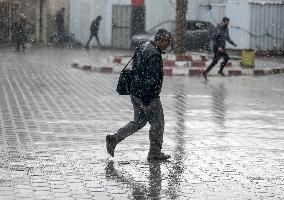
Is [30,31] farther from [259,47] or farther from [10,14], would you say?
[259,47]

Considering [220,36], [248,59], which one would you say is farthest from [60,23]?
[220,36]

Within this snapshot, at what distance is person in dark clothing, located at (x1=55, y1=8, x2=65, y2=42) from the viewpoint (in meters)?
42.5

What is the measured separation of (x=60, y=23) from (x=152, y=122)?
32661mm

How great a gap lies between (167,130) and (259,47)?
83.7 feet

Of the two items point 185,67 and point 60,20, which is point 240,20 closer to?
point 60,20

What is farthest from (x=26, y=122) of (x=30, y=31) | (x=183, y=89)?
(x=30, y=31)

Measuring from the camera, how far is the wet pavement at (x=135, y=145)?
8.73 meters

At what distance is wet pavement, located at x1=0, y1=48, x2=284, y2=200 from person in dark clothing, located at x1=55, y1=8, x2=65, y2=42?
71.5 ft

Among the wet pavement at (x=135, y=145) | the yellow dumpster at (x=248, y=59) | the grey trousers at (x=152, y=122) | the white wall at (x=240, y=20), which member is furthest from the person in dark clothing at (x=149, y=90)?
the white wall at (x=240, y=20)

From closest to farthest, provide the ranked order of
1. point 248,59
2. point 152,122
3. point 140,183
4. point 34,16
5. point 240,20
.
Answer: point 140,183
point 152,122
point 248,59
point 240,20
point 34,16

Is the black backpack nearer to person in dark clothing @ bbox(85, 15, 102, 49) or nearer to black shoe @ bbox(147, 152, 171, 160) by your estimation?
black shoe @ bbox(147, 152, 171, 160)

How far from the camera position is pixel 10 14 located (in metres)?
43.4

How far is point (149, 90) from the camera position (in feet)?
33.3

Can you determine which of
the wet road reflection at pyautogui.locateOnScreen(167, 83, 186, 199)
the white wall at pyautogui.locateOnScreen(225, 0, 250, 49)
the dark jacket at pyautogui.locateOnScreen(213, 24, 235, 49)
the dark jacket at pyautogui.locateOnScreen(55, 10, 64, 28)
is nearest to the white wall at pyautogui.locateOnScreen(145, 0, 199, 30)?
the white wall at pyautogui.locateOnScreen(225, 0, 250, 49)
